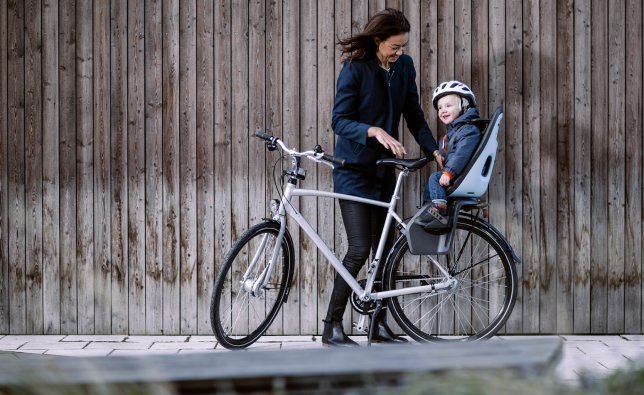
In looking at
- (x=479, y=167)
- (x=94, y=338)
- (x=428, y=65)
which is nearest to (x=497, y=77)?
(x=428, y=65)

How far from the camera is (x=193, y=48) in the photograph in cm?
542

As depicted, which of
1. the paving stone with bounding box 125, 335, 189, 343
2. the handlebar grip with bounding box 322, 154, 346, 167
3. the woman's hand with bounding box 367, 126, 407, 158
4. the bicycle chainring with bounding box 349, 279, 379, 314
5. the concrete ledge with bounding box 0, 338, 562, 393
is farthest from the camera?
the paving stone with bounding box 125, 335, 189, 343

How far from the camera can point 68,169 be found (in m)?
5.45

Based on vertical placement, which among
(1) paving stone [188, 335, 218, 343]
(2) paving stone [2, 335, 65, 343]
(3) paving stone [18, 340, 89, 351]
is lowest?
(3) paving stone [18, 340, 89, 351]

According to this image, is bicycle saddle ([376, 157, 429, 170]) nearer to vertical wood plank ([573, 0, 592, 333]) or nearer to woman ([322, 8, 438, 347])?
woman ([322, 8, 438, 347])

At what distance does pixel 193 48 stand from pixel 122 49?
0.43 metres

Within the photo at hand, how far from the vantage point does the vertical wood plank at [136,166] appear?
5426 millimetres

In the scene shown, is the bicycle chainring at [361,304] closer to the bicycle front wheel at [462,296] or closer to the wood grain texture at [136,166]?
the bicycle front wheel at [462,296]

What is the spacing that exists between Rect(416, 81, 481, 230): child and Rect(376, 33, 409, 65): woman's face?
33 centimetres

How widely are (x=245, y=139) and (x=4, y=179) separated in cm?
149

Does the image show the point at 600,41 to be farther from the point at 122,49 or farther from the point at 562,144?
the point at 122,49

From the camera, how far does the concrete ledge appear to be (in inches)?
59.5

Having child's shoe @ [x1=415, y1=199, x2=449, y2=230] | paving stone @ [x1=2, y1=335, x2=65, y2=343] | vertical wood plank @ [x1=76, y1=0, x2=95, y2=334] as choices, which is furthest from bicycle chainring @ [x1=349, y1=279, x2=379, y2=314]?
paving stone @ [x1=2, y1=335, x2=65, y2=343]

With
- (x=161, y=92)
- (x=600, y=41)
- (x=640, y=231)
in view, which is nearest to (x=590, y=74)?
(x=600, y=41)
